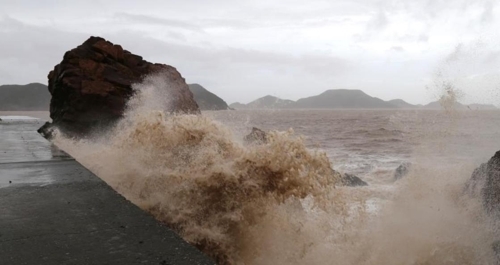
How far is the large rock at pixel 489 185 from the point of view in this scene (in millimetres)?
4711

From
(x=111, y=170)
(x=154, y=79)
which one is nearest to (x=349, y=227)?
(x=111, y=170)

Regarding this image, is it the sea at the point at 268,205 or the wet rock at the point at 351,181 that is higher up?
the sea at the point at 268,205

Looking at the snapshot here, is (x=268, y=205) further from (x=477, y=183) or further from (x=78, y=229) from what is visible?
(x=477, y=183)

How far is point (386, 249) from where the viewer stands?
4.68 metres

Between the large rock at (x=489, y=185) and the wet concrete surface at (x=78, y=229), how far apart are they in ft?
12.6

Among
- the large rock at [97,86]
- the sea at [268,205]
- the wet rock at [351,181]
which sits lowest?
the wet rock at [351,181]

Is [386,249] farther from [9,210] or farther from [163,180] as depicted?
[9,210]

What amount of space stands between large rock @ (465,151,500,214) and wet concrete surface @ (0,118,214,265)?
384 centimetres

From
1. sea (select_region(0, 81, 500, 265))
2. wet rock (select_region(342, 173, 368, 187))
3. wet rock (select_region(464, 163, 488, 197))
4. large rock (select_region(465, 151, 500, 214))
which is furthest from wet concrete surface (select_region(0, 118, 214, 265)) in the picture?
wet rock (select_region(342, 173, 368, 187))

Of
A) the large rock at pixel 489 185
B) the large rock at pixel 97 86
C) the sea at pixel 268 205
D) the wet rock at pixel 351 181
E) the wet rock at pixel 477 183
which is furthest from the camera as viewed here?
the large rock at pixel 97 86

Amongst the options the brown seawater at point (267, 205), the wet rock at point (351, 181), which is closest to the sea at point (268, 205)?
the brown seawater at point (267, 205)

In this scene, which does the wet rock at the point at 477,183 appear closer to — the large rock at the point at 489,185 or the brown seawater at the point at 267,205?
the large rock at the point at 489,185

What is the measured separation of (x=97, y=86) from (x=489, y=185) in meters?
12.4

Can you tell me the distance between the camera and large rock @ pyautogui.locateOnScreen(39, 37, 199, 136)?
1373 centimetres
